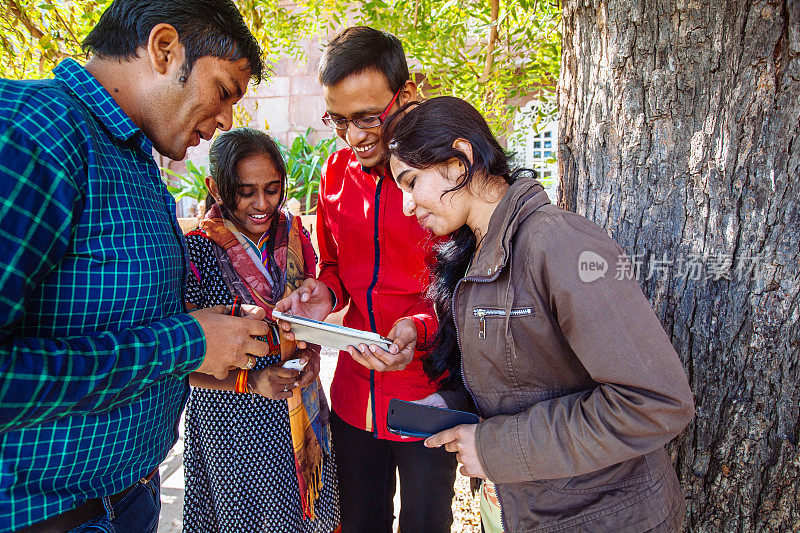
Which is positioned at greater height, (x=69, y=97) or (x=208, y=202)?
(x=69, y=97)

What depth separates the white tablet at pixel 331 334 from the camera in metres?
1.54

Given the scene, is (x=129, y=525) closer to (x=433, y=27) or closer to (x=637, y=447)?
(x=637, y=447)

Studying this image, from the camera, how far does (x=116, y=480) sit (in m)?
1.21

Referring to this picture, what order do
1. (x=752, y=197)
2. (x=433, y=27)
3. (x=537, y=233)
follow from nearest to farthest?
(x=537, y=233) → (x=752, y=197) → (x=433, y=27)

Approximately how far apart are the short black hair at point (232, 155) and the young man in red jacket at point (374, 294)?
0.35 metres

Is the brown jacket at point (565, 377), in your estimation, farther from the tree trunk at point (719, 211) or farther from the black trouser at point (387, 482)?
the black trouser at point (387, 482)

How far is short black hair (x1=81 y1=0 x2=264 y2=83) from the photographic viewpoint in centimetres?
129

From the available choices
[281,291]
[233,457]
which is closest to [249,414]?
[233,457]

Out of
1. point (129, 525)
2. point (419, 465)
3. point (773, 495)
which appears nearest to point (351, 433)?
point (419, 465)

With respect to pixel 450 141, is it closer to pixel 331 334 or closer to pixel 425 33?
pixel 331 334

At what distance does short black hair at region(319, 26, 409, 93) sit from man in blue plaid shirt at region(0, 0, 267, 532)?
0.48m

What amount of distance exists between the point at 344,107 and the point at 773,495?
2.09 meters

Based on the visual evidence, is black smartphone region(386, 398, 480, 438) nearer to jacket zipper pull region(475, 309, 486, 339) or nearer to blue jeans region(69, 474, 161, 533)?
jacket zipper pull region(475, 309, 486, 339)

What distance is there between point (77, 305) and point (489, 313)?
3.23 feet
